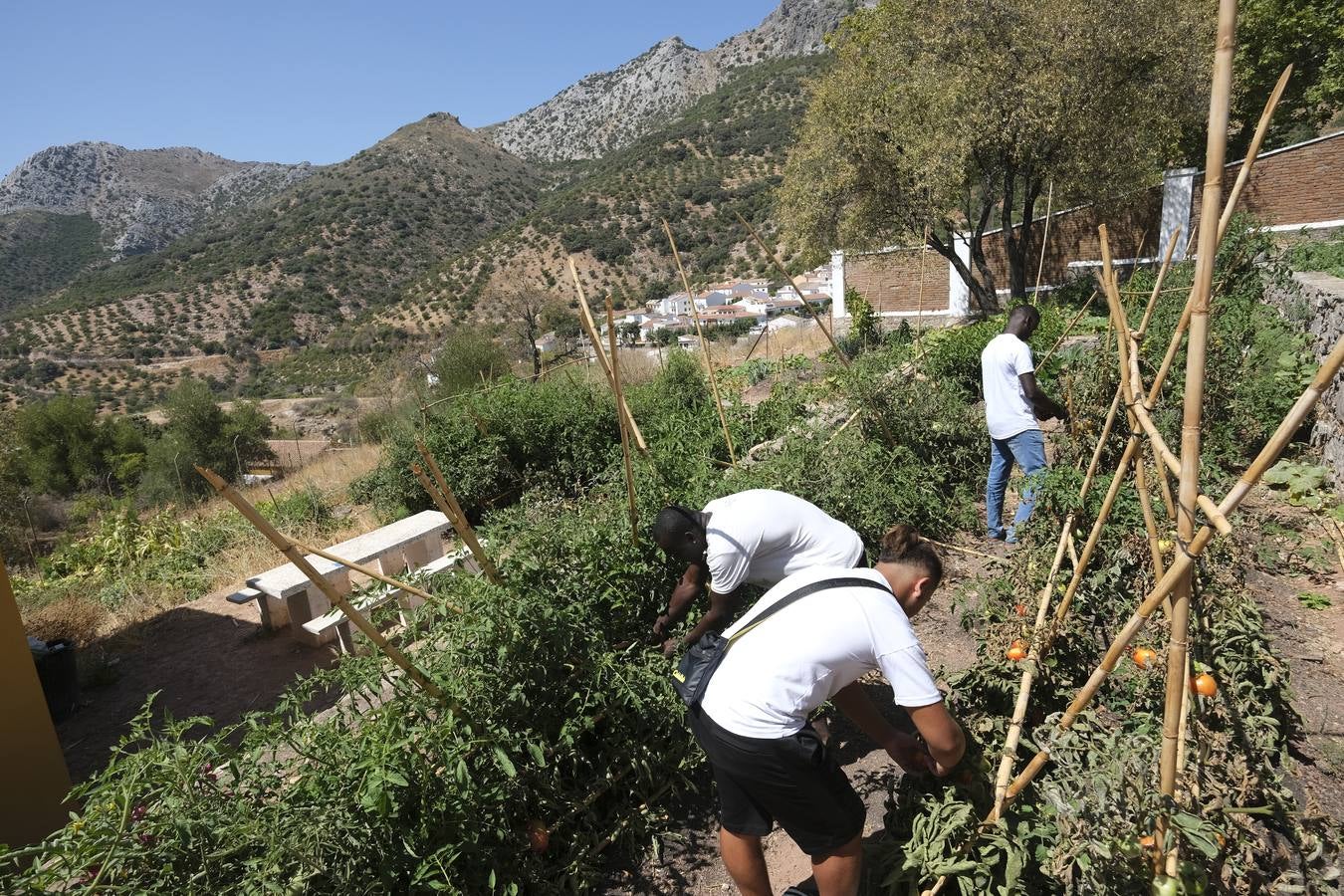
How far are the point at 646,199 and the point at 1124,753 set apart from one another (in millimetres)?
48333

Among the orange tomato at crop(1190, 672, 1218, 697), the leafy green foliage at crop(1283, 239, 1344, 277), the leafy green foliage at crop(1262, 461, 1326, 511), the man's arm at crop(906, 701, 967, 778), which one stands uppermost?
the leafy green foliage at crop(1283, 239, 1344, 277)

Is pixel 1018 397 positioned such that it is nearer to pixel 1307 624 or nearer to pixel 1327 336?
pixel 1307 624

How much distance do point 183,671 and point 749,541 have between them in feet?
18.4

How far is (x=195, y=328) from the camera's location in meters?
45.0

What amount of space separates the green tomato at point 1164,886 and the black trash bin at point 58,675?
6858 millimetres

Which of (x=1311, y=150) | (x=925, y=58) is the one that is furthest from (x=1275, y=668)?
(x=1311, y=150)

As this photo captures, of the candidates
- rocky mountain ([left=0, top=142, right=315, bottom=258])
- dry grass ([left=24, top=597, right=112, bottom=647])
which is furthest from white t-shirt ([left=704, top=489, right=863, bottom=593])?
rocky mountain ([left=0, top=142, right=315, bottom=258])

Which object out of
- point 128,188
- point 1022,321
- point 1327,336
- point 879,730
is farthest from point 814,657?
point 128,188

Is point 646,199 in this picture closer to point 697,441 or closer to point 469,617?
point 697,441

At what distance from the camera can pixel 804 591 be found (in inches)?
78.6

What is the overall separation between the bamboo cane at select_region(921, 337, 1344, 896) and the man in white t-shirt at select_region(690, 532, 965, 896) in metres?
0.21

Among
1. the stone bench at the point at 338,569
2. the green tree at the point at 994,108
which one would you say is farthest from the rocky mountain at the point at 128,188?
the stone bench at the point at 338,569

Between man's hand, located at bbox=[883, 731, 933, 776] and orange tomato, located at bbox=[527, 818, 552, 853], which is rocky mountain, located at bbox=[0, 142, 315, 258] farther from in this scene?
man's hand, located at bbox=[883, 731, 933, 776]

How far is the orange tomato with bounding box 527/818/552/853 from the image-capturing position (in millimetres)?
2561
